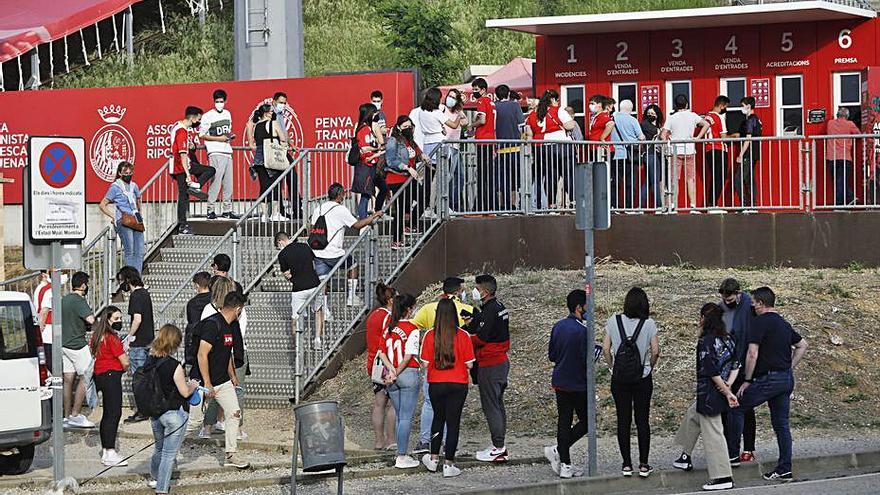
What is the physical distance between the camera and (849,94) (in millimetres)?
23859

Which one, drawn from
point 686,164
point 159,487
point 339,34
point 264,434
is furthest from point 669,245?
point 339,34

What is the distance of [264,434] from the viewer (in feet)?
53.5

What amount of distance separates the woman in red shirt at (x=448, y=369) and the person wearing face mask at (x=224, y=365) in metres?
1.90

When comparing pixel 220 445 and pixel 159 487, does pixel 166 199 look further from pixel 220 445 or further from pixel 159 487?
pixel 159 487

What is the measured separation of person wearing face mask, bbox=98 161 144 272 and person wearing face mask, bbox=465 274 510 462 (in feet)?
25.2

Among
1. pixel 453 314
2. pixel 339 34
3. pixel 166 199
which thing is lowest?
pixel 453 314

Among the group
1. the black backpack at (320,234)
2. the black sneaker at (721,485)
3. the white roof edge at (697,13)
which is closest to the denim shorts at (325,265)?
the black backpack at (320,234)

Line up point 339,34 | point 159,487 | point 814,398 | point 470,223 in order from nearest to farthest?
point 159,487 → point 814,398 → point 470,223 → point 339,34

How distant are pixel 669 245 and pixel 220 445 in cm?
774

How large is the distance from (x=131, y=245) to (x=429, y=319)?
7.15 metres

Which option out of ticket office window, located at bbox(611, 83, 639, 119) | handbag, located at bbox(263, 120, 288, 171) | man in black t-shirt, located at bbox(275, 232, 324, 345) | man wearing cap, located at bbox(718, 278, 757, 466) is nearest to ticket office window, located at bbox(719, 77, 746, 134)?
ticket office window, located at bbox(611, 83, 639, 119)

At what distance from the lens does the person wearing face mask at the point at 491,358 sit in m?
14.3

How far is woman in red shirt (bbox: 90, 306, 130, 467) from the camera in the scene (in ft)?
50.1

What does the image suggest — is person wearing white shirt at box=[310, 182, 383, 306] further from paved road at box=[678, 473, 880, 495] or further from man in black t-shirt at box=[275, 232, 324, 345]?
paved road at box=[678, 473, 880, 495]
